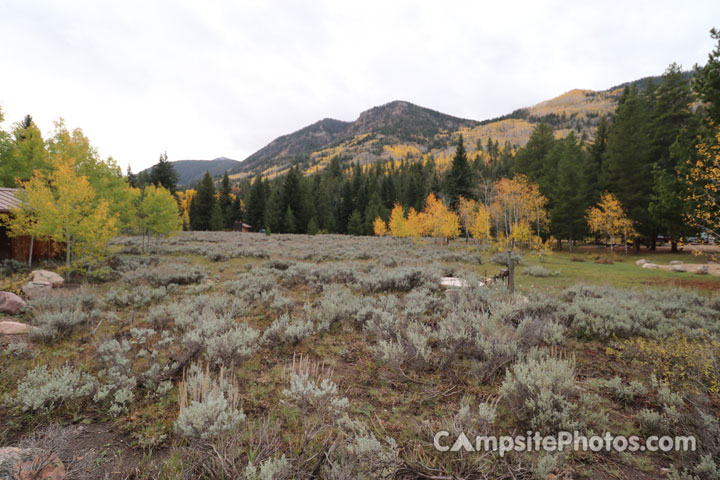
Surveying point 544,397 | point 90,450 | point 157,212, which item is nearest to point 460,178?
point 157,212

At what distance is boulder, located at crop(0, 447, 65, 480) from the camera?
223 cm

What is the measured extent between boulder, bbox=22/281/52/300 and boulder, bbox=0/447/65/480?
9391mm

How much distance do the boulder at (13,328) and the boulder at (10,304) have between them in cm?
196

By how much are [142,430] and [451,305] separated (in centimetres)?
673

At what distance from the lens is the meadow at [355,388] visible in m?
2.81

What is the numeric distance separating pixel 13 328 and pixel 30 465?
6.52 meters

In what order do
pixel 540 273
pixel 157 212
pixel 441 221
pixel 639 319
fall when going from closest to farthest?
pixel 639 319 < pixel 540 273 < pixel 157 212 < pixel 441 221

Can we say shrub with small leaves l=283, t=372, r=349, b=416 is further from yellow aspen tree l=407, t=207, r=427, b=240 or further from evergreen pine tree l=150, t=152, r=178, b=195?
evergreen pine tree l=150, t=152, r=178, b=195

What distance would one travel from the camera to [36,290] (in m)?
9.33

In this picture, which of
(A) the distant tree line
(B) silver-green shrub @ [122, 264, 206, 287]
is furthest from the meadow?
(A) the distant tree line

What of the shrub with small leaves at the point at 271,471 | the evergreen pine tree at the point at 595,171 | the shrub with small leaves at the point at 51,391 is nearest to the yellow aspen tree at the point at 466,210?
the evergreen pine tree at the point at 595,171

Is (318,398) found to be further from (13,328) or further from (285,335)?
(13,328)

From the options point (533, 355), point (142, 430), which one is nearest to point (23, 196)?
point (142, 430)

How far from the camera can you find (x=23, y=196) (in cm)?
1278
